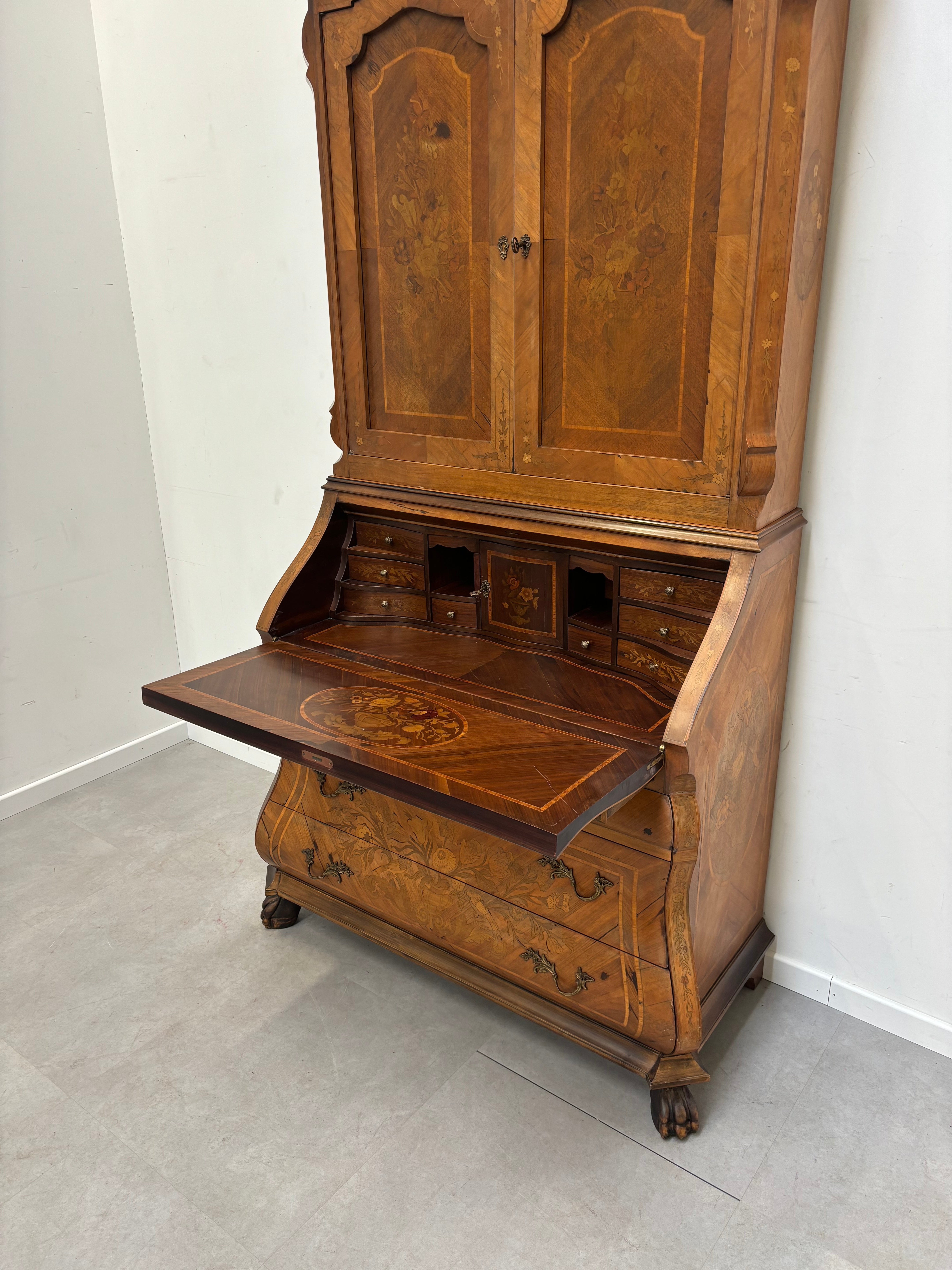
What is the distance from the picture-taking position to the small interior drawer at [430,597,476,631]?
6.81ft

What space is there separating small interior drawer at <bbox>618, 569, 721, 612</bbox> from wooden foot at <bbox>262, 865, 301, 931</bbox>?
129cm

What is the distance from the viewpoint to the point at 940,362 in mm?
1666

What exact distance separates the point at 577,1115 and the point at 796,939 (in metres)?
0.69

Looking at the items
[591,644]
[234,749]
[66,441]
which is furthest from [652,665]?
[66,441]

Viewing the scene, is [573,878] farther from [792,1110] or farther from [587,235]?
[587,235]

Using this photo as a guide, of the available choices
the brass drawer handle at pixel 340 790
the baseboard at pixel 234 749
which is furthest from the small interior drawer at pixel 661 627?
the baseboard at pixel 234 749

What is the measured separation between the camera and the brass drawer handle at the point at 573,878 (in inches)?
68.9

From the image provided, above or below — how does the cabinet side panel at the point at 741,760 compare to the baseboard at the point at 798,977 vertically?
above

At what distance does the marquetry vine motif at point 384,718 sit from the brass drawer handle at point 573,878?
0.36 meters

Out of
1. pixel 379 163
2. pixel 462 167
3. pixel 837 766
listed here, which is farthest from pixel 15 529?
pixel 837 766

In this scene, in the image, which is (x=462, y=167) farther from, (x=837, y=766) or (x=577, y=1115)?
(x=577, y=1115)

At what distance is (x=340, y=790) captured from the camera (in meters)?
2.11

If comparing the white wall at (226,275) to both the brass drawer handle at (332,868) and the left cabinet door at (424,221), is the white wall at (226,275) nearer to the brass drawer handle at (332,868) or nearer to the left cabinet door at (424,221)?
the left cabinet door at (424,221)

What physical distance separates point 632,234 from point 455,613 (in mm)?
889
